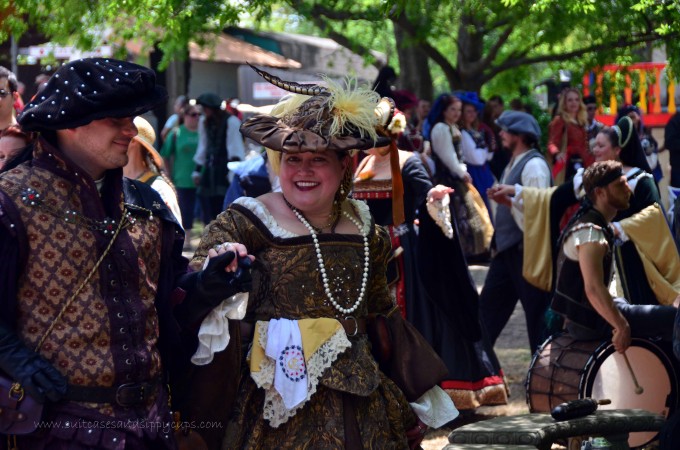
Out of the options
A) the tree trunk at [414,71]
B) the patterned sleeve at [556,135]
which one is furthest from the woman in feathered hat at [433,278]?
the tree trunk at [414,71]

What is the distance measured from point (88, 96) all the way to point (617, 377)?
361cm

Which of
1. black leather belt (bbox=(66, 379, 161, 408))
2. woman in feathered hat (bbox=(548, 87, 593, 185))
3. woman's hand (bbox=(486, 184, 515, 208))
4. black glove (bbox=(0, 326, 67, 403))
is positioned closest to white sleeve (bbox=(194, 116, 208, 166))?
woman in feathered hat (bbox=(548, 87, 593, 185))

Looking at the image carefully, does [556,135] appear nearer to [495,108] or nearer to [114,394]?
[495,108]

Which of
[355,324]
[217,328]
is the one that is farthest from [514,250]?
[217,328]

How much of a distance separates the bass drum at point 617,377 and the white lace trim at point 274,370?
241 cm

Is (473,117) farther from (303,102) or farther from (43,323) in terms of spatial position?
(43,323)

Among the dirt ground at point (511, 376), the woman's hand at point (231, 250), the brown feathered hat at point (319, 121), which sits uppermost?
the brown feathered hat at point (319, 121)

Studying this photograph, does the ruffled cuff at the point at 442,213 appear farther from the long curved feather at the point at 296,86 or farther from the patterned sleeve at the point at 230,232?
the patterned sleeve at the point at 230,232

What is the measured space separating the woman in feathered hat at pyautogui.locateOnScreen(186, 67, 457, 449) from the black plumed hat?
664 mm

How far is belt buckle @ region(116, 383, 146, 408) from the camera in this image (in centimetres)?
321

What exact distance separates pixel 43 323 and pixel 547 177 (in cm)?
543

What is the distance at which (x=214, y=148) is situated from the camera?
13.4 m

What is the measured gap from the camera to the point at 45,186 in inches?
126

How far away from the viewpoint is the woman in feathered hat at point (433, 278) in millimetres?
6734
